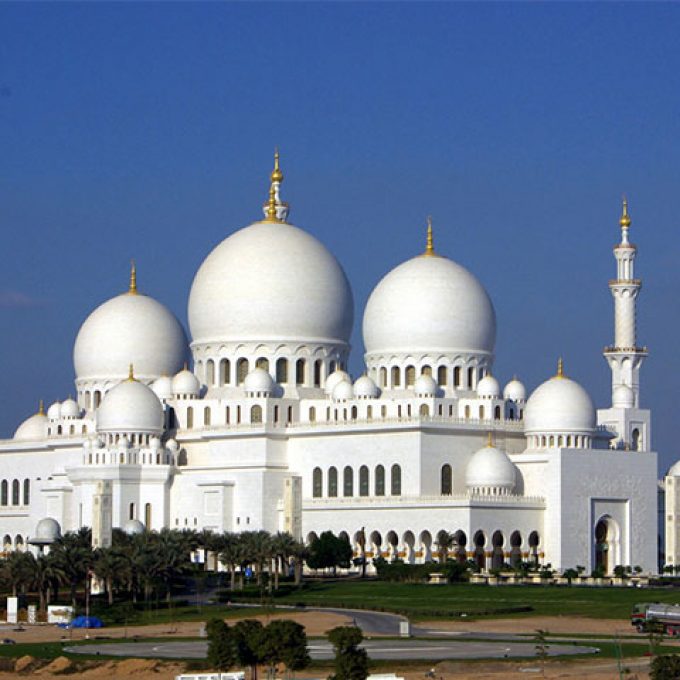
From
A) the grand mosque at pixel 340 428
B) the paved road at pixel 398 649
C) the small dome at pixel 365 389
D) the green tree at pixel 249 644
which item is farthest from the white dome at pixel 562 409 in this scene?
the green tree at pixel 249 644

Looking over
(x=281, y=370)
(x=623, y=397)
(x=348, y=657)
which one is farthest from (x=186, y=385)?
(x=348, y=657)

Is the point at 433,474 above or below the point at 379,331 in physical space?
below

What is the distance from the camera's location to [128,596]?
297 ft

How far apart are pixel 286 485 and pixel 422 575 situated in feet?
40.1

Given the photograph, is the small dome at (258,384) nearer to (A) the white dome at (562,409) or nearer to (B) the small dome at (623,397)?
(A) the white dome at (562,409)

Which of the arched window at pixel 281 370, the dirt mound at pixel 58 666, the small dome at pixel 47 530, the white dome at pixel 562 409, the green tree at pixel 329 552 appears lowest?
the dirt mound at pixel 58 666

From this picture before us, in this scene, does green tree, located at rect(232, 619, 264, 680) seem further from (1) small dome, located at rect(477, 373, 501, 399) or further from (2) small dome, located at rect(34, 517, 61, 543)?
(1) small dome, located at rect(477, 373, 501, 399)

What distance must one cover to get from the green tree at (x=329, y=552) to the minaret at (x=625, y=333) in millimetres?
19186

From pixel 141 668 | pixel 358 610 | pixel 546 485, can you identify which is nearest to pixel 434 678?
pixel 141 668

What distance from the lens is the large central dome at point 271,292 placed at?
111 meters

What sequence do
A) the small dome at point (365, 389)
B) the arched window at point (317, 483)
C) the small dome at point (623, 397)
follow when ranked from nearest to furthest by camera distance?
the arched window at point (317, 483) < the small dome at point (365, 389) < the small dome at point (623, 397)

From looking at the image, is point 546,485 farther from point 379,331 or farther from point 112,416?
point 112,416

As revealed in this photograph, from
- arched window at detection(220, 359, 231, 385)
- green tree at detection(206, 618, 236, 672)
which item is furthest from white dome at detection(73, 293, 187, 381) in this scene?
green tree at detection(206, 618, 236, 672)

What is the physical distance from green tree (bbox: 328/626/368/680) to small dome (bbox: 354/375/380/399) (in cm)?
5515
